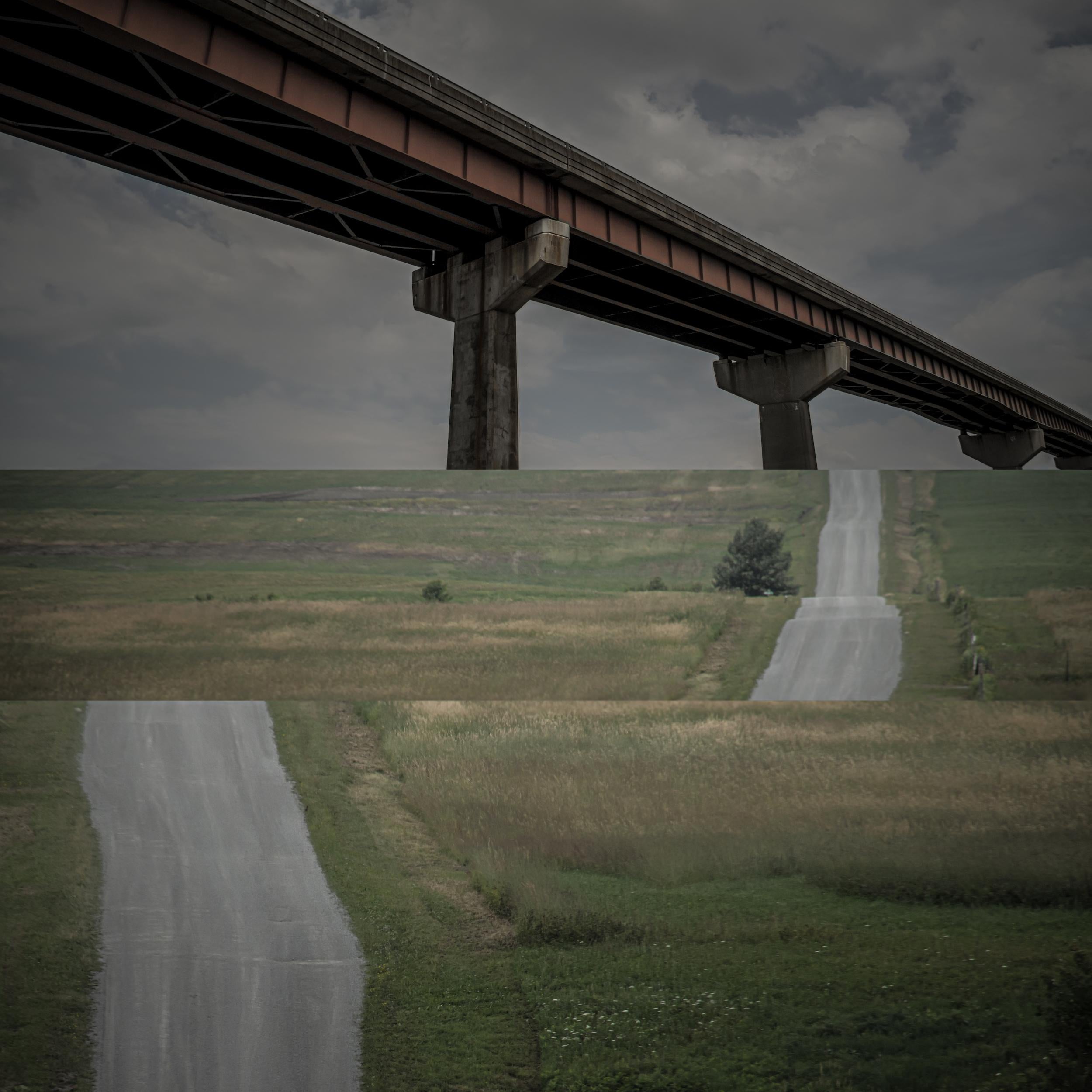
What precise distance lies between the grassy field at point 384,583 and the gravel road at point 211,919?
2.19 feet

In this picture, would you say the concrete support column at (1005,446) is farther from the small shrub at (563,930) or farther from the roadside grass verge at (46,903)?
the roadside grass verge at (46,903)

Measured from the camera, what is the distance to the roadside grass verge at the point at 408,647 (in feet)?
6.15

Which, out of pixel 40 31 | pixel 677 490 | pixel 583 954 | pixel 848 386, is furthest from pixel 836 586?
pixel 848 386

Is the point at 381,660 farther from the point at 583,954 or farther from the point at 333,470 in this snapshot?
the point at 583,954

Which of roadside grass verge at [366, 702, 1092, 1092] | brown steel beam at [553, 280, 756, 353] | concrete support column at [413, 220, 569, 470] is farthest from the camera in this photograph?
brown steel beam at [553, 280, 756, 353]

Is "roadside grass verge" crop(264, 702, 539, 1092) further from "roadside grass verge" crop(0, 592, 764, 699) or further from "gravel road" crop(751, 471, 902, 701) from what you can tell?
"gravel road" crop(751, 471, 902, 701)

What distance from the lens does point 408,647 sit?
1994 millimetres

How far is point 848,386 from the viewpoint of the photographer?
109ft

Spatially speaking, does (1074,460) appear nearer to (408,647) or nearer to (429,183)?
(429,183)

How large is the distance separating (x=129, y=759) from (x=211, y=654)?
1055 mm

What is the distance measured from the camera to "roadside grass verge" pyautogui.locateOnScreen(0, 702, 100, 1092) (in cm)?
220

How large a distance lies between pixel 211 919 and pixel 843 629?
2.05 meters

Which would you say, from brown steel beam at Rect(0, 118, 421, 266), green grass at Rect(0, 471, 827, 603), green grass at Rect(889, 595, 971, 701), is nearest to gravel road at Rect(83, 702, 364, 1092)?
green grass at Rect(0, 471, 827, 603)

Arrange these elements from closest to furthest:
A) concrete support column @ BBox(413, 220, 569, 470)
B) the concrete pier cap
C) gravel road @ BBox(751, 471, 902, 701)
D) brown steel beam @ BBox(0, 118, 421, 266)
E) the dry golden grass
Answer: gravel road @ BBox(751, 471, 902, 701)
the dry golden grass
brown steel beam @ BBox(0, 118, 421, 266)
concrete support column @ BBox(413, 220, 569, 470)
the concrete pier cap
